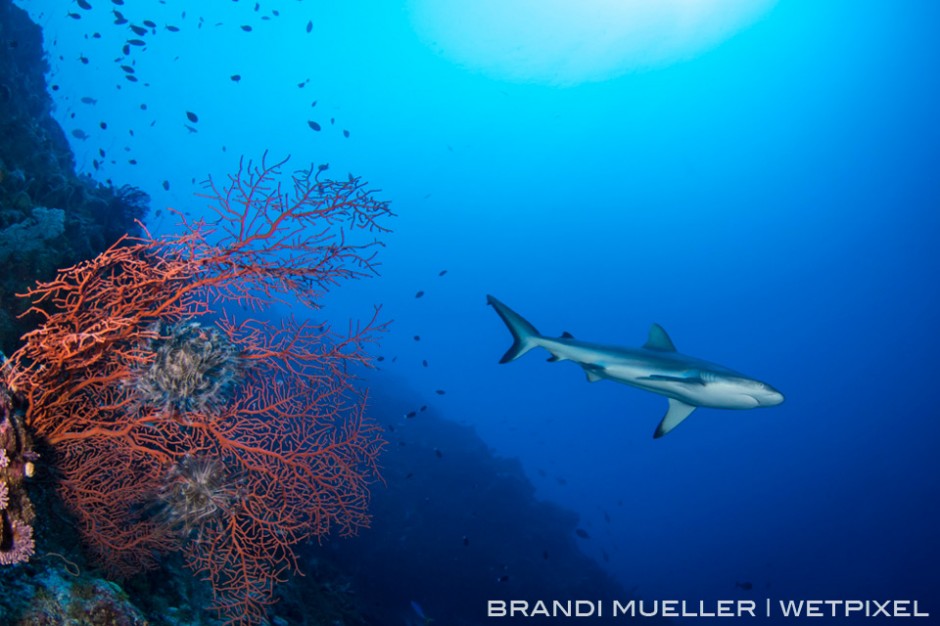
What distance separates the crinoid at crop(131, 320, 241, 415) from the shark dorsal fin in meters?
6.62

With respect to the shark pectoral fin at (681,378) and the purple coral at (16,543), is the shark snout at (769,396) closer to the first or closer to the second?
the shark pectoral fin at (681,378)

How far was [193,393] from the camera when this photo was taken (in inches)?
164

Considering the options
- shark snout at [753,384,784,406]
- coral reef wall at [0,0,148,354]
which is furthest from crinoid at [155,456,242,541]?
shark snout at [753,384,784,406]

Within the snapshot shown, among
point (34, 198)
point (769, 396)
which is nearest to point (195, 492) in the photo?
point (769, 396)

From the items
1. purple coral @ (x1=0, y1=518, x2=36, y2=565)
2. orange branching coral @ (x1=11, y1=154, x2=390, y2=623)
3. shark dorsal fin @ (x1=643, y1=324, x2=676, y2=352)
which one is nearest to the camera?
purple coral @ (x1=0, y1=518, x2=36, y2=565)

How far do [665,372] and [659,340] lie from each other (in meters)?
1.62

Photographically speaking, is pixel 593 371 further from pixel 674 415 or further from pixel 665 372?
pixel 674 415

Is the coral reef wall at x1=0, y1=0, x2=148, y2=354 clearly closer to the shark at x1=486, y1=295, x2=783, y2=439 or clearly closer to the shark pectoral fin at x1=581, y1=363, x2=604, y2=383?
the shark at x1=486, y1=295, x2=783, y2=439

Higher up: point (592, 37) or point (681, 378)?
point (592, 37)

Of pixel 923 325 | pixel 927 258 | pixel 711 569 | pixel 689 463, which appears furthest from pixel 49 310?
pixel 923 325

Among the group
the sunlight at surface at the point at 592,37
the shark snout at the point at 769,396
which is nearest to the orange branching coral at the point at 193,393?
the shark snout at the point at 769,396

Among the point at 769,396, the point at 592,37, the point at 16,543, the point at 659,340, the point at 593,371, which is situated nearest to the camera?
the point at 16,543

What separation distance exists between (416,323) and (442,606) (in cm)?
11592

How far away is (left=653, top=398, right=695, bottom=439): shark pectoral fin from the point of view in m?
7.75
